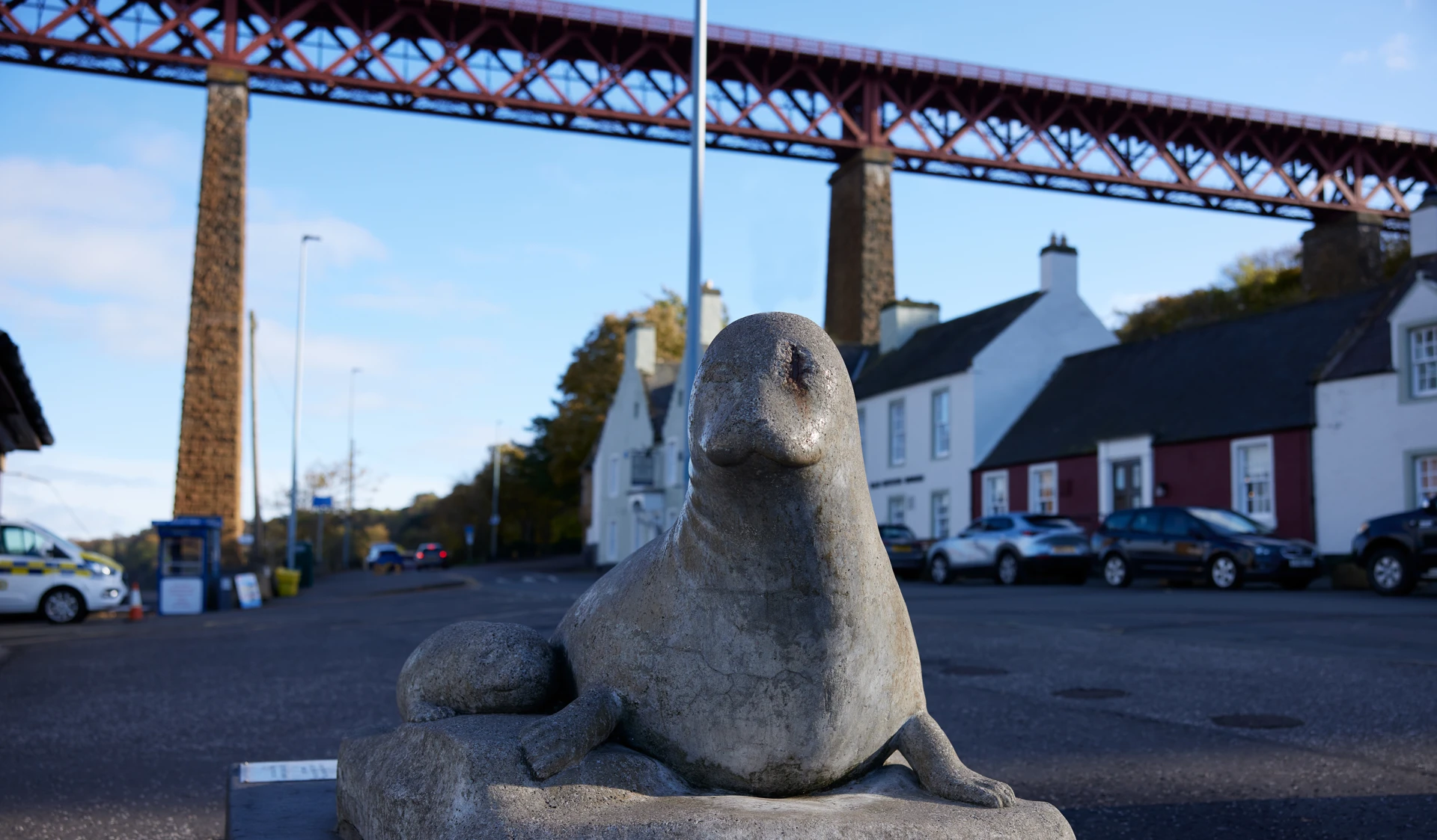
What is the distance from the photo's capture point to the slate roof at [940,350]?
33.3 meters

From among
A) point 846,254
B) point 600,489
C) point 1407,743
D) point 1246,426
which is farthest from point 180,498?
point 1407,743

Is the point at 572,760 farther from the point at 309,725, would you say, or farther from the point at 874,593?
the point at 309,725

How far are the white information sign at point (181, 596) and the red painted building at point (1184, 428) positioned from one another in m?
19.9

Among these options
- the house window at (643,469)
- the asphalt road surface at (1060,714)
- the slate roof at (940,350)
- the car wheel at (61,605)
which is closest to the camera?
the asphalt road surface at (1060,714)

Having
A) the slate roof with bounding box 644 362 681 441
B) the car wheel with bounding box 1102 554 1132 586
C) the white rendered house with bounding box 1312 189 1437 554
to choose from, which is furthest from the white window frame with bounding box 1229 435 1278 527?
the slate roof with bounding box 644 362 681 441

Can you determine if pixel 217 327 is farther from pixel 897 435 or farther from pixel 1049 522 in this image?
pixel 1049 522

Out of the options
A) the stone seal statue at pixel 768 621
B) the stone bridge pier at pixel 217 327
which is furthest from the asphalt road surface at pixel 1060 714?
the stone bridge pier at pixel 217 327

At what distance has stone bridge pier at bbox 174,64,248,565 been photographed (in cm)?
3444

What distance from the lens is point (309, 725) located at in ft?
25.0

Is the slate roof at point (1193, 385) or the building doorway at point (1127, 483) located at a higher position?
the slate roof at point (1193, 385)

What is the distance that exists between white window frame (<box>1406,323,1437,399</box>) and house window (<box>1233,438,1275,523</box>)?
317 centimetres

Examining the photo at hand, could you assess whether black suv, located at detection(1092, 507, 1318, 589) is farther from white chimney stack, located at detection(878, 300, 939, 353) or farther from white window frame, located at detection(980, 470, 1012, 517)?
white chimney stack, located at detection(878, 300, 939, 353)

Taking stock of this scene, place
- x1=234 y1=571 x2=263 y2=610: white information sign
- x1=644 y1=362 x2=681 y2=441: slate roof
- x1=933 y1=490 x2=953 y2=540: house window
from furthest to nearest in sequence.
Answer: x1=644 y1=362 x2=681 y2=441: slate roof < x1=933 y1=490 x2=953 y2=540: house window < x1=234 y1=571 x2=263 y2=610: white information sign

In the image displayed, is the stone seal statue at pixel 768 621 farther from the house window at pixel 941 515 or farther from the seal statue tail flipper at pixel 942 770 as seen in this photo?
the house window at pixel 941 515
